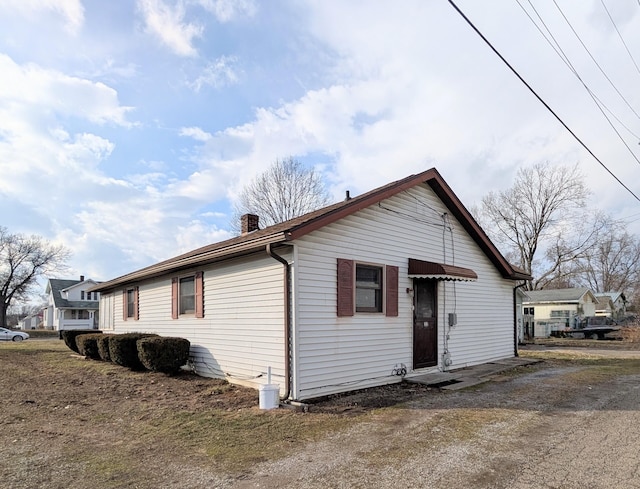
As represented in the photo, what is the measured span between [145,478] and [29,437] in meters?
2.55

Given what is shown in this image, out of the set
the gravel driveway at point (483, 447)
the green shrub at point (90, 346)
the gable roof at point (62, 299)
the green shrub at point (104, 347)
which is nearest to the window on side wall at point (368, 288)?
the gravel driveway at point (483, 447)

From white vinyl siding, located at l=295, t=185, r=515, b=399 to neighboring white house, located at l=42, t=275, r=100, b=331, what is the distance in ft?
152

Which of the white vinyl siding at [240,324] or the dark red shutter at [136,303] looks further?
the dark red shutter at [136,303]

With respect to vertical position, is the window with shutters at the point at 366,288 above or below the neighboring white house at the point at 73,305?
above

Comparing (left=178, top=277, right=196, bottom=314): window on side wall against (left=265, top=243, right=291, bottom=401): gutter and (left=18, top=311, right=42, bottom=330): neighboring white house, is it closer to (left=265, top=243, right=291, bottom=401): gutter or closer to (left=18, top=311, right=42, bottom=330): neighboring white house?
(left=265, top=243, right=291, bottom=401): gutter

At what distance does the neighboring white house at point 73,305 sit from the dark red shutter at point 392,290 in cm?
4706

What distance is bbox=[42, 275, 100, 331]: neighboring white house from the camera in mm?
49875

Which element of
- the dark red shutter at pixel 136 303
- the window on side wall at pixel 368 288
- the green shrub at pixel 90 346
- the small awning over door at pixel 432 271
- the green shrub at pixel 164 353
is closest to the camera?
the window on side wall at pixel 368 288

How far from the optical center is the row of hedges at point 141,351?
1034 cm

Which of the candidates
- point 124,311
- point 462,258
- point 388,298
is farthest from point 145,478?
point 124,311

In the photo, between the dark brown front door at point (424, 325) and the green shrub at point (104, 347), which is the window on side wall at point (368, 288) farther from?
the green shrub at point (104, 347)

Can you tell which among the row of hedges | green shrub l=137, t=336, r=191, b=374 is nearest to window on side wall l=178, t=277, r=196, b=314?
the row of hedges

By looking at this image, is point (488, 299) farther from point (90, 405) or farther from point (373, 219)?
point (90, 405)

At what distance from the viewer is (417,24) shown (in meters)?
7.09
